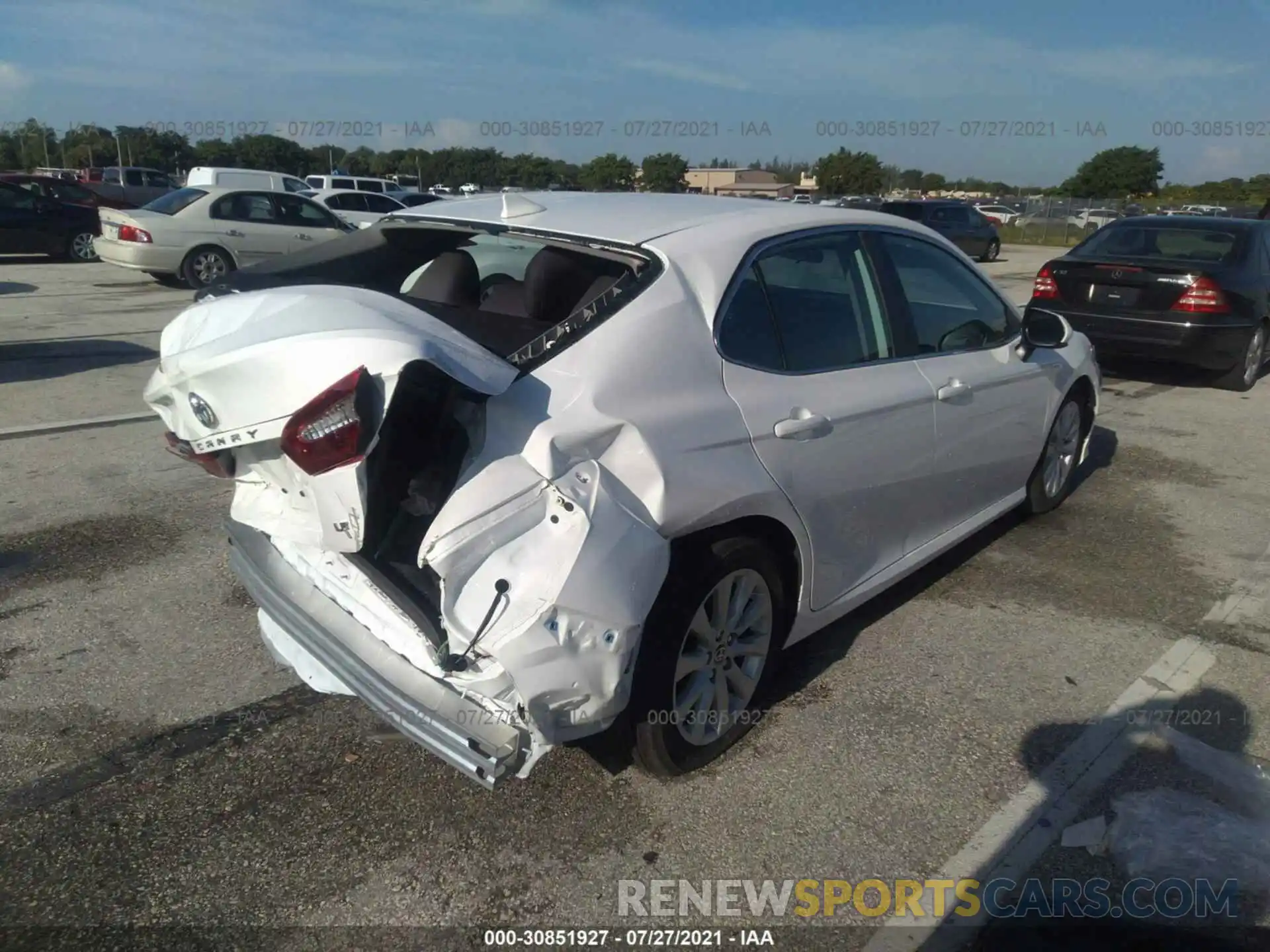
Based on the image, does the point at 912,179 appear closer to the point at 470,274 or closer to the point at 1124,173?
the point at 1124,173

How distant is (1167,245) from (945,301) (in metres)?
6.40

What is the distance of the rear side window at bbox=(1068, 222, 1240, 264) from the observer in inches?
358

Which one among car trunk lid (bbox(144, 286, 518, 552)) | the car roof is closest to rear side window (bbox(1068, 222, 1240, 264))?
the car roof

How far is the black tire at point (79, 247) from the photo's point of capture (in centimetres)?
1834

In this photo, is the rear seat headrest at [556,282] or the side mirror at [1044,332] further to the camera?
the side mirror at [1044,332]

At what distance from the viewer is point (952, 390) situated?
13.0ft

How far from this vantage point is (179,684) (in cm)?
351

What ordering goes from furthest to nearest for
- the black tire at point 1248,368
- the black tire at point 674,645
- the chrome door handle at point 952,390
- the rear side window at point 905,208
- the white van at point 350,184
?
the white van at point 350,184, the rear side window at point 905,208, the black tire at point 1248,368, the chrome door handle at point 952,390, the black tire at point 674,645

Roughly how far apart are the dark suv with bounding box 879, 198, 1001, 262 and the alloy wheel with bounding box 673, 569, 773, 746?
2107cm

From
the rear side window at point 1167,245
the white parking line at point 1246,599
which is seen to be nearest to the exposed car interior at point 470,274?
the white parking line at point 1246,599

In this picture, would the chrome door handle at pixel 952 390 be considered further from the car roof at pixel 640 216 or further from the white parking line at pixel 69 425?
the white parking line at pixel 69 425

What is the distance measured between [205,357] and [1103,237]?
9.42 m

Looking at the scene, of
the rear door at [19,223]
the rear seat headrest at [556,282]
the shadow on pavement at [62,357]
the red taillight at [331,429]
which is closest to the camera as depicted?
the red taillight at [331,429]

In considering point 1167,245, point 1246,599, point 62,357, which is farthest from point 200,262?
point 1246,599
